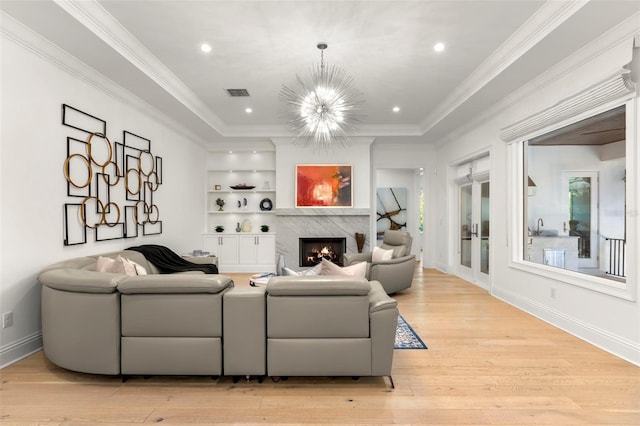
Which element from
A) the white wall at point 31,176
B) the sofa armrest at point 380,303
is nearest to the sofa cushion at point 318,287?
the sofa armrest at point 380,303

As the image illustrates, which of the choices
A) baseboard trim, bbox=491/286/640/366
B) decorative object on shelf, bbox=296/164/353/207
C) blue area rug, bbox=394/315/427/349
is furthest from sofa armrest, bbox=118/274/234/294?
decorative object on shelf, bbox=296/164/353/207

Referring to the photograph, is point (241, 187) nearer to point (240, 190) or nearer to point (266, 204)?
point (240, 190)

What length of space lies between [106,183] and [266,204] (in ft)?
13.3

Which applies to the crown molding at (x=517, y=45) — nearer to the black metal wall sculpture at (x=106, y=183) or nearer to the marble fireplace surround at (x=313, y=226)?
the marble fireplace surround at (x=313, y=226)

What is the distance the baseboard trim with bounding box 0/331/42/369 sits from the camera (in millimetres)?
2885

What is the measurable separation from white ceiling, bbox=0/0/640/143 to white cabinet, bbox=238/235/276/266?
314 centimetres

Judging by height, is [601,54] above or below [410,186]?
above

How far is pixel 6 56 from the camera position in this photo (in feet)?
9.70

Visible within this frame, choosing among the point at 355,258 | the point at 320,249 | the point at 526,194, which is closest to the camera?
the point at 526,194

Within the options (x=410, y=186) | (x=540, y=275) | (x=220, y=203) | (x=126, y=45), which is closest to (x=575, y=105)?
(x=540, y=275)

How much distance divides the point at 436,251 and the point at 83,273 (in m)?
7.15

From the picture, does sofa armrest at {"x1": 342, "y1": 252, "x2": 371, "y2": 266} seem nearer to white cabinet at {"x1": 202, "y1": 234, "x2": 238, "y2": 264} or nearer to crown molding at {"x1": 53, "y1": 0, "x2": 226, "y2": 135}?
white cabinet at {"x1": 202, "y1": 234, "x2": 238, "y2": 264}

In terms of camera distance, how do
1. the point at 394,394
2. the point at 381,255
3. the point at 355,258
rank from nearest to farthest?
the point at 394,394 < the point at 381,255 < the point at 355,258

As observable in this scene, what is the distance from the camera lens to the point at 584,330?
3.53 m
